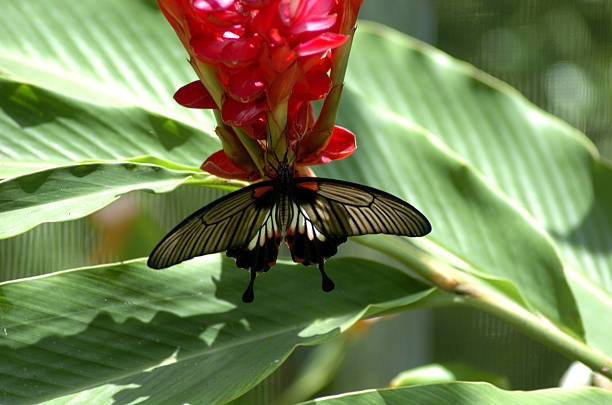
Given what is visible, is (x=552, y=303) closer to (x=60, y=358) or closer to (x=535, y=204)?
(x=535, y=204)

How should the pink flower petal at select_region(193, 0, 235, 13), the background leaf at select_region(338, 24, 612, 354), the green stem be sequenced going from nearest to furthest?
the pink flower petal at select_region(193, 0, 235, 13), the green stem, the background leaf at select_region(338, 24, 612, 354)

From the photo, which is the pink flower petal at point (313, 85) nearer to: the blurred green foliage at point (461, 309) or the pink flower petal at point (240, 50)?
the pink flower petal at point (240, 50)

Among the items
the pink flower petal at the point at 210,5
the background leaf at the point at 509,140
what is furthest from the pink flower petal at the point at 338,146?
the background leaf at the point at 509,140

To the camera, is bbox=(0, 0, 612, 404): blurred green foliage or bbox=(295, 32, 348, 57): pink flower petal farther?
bbox=(0, 0, 612, 404): blurred green foliage

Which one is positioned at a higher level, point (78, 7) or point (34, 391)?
point (78, 7)

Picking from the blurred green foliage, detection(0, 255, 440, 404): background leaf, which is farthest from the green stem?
the blurred green foliage

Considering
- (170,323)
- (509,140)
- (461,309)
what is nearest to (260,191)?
(170,323)

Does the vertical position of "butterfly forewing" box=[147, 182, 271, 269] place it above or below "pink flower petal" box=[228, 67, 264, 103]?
below

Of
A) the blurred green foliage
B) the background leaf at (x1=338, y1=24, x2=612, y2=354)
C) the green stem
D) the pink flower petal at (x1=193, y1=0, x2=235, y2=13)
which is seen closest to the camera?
the pink flower petal at (x1=193, y1=0, x2=235, y2=13)

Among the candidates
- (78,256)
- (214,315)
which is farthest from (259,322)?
(78,256)

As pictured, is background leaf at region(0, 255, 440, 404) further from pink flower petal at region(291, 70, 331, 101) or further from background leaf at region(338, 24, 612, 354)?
background leaf at region(338, 24, 612, 354)
